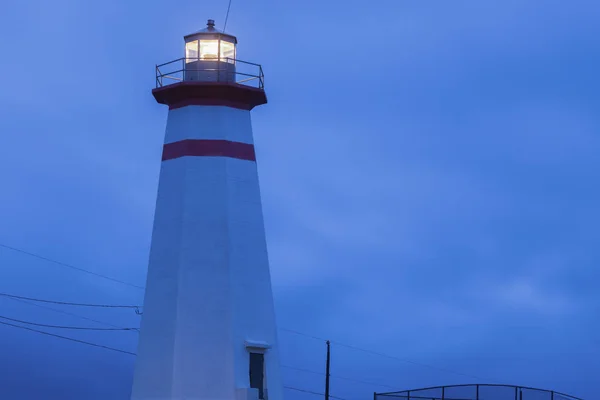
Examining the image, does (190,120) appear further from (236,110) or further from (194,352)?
(194,352)

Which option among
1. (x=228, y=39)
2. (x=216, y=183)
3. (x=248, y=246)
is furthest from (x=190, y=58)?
(x=248, y=246)

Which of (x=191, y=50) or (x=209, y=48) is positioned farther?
(x=191, y=50)

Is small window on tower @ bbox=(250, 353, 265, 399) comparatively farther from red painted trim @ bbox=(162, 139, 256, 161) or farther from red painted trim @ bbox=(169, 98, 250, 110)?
red painted trim @ bbox=(169, 98, 250, 110)

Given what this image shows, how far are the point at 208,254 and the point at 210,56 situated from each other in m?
5.71

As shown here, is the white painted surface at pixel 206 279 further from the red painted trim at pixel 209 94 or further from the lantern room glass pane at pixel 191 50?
the lantern room glass pane at pixel 191 50

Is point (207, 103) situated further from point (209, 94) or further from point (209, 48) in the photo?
point (209, 48)

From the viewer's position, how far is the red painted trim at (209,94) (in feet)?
94.6

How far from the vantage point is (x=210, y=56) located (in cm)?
2970

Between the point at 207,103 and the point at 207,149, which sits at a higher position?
the point at 207,103

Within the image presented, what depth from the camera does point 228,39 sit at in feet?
98.2

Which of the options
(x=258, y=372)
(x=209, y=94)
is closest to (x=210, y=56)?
(x=209, y=94)

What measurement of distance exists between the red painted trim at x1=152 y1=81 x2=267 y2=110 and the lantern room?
0.47 m

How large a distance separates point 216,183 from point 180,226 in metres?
1.49

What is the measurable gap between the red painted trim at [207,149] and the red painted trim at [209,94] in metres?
1.10
